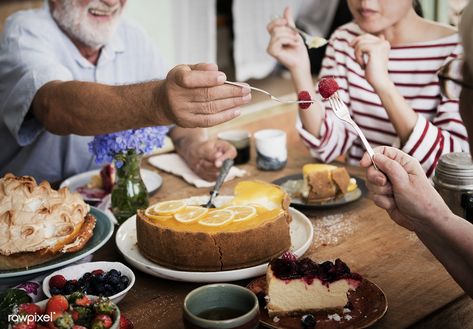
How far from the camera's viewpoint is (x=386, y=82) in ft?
6.63

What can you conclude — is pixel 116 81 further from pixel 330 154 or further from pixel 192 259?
pixel 192 259

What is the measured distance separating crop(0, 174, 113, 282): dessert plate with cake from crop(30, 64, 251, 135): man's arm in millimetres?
273

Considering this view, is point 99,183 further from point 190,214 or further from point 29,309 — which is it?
point 29,309

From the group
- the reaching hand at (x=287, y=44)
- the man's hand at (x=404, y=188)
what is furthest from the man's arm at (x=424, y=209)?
the reaching hand at (x=287, y=44)

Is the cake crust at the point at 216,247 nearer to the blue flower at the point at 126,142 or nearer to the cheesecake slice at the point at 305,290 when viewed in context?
the cheesecake slice at the point at 305,290

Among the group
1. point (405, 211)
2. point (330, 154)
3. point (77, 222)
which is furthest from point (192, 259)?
point (330, 154)

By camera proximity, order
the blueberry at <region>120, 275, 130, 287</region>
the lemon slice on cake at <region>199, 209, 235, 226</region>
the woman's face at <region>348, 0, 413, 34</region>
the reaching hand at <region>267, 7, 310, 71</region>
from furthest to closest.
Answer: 1. the reaching hand at <region>267, 7, 310, 71</region>
2. the woman's face at <region>348, 0, 413, 34</region>
3. the lemon slice on cake at <region>199, 209, 235, 226</region>
4. the blueberry at <region>120, 275, 130, 287</region>

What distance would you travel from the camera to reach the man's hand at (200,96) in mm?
1407

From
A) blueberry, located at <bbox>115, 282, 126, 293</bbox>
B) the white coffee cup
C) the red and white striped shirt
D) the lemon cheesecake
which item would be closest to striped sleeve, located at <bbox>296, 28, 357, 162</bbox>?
the red and white striped shirt

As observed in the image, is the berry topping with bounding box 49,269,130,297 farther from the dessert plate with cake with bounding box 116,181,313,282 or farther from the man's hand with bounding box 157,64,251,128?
the man's hand with bounding box 157,64,251,128

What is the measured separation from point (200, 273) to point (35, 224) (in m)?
0.40

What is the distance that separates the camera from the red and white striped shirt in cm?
199

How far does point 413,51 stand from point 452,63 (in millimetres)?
1288

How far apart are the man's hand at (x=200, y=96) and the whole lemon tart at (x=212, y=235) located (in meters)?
0.23
